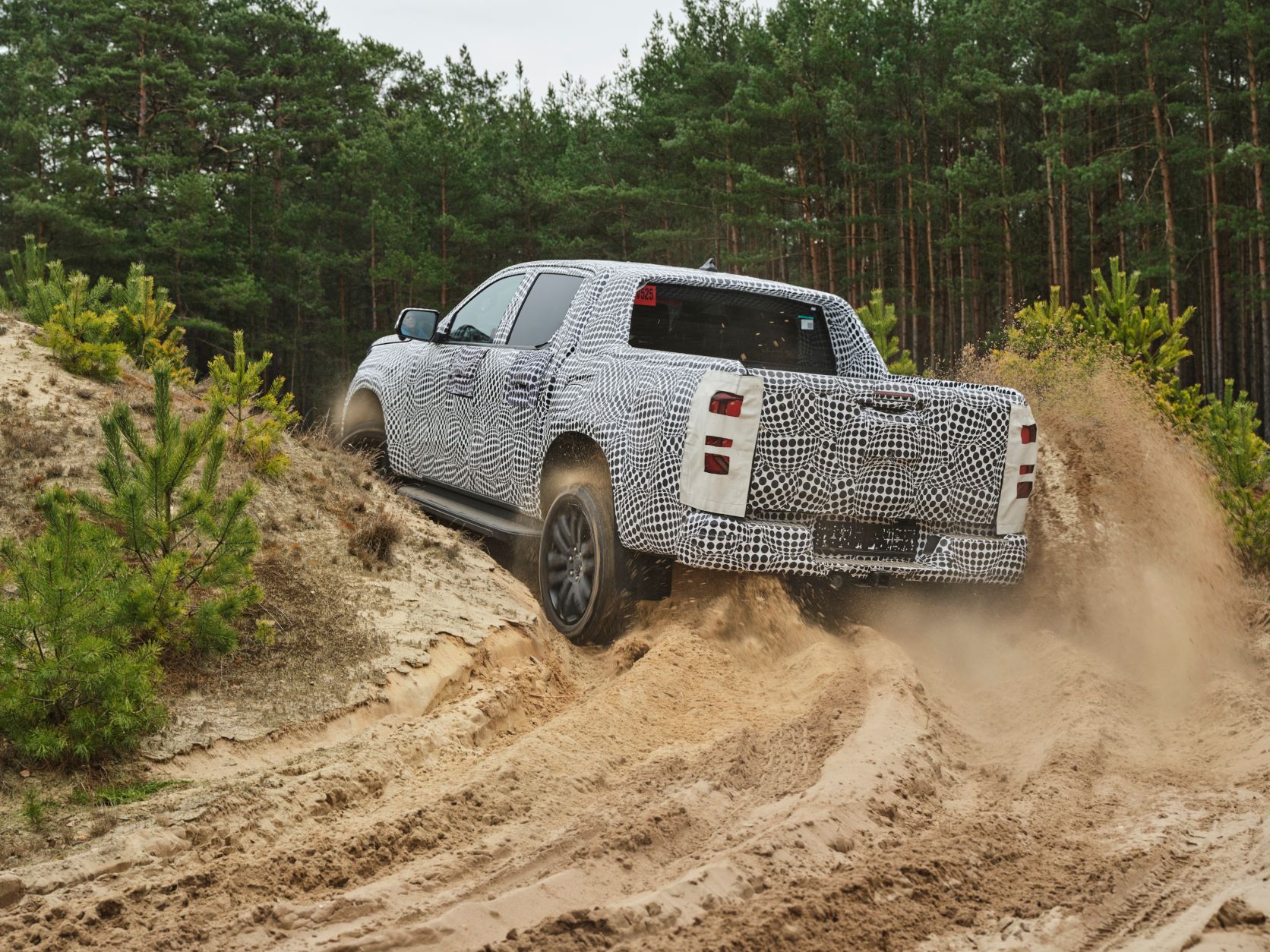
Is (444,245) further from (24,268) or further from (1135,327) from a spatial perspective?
(1135,327)

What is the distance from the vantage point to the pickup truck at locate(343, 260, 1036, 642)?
554 cm

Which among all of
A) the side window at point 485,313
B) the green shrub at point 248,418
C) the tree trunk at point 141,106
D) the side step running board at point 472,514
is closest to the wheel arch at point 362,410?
the side step running board at point 472,514

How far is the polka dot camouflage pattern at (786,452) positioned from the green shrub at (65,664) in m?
2.54

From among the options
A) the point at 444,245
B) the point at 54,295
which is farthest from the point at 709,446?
the point at 444,245

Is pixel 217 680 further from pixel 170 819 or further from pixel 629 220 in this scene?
pixel 629 220

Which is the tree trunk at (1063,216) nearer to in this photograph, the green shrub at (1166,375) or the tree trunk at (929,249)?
the tree trunk at (929,249)

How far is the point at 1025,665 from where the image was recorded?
582 centimetres

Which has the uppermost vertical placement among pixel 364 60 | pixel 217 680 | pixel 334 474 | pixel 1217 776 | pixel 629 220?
pixel 364 60

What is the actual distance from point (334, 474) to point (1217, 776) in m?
5.08

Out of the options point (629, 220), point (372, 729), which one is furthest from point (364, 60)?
point (372, 729)

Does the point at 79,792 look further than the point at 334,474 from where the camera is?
No

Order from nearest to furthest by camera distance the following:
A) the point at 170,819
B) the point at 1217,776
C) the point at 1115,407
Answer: the point at 170,819 < the point at 1217,776 < the point at 1115,407

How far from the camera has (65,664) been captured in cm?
394

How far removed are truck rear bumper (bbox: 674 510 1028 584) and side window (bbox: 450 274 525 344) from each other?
111 inches
